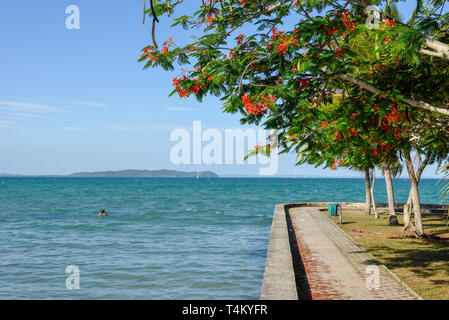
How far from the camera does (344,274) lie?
36.0 ft

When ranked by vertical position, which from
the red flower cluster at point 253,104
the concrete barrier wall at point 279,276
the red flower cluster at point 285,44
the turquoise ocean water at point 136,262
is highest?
the red flower cluster at point 285,44

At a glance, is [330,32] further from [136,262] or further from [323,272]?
[136,262]

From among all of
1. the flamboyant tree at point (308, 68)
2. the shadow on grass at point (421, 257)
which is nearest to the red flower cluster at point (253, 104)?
the flamboyant tree at point (308, 68)

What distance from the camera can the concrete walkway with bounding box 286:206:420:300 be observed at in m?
9.02

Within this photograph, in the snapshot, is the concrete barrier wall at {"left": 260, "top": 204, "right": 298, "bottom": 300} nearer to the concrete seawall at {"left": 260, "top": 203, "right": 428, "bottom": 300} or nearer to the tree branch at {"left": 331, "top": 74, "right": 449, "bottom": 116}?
the concrete seawall at {"left": 260, "top": 203, "right": 428, "bottom": 300}

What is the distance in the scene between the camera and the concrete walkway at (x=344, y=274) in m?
9.02

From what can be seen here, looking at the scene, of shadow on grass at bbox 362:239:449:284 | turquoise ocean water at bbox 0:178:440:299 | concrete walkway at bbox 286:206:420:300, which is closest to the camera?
concrete walkway at bbox 286:206:420:300

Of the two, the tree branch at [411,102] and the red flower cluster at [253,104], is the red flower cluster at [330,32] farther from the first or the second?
the red flower cluster at [253,104]

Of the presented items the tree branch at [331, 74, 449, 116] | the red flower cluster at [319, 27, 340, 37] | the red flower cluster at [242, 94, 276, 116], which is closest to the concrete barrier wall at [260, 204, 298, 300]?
the red flower cluster at [242, 94, 276, 116]

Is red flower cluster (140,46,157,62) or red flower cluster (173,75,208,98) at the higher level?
red flower cluster (140,46,157,62)

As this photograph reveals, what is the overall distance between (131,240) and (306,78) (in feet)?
60.1

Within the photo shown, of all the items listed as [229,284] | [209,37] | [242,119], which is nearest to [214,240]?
[229,284]

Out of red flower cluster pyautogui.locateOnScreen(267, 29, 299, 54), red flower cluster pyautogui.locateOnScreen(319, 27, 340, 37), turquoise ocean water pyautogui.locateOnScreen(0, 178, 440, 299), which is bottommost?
turquoise ocean water pyautogui.locateOnScreen(0, 178, 440, 299)

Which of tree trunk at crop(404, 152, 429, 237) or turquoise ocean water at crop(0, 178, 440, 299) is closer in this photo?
turquoise ocean water at crop(0, 178, 440, 299)
